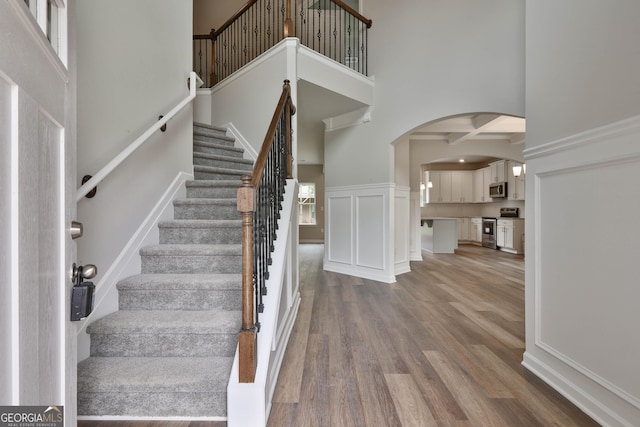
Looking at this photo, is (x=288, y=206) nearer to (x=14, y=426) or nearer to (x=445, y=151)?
(x=14, y=426)

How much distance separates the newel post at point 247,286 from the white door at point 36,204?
0.62m

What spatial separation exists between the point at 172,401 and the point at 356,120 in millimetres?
4182

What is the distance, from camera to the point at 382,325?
2.62 m

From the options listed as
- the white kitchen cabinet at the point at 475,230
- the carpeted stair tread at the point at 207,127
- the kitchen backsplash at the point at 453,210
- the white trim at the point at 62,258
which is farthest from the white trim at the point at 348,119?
the white kitchen cabinet at the point at 475,230

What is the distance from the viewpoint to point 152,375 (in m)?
1.46

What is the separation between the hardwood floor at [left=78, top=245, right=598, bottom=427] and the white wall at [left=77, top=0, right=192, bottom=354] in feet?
3.64

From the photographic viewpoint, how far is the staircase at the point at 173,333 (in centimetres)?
141

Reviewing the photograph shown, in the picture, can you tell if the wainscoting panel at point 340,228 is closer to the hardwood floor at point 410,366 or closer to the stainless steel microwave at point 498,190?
the hardwood floor at point 410,366

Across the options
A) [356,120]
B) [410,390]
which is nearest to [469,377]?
[410,390]

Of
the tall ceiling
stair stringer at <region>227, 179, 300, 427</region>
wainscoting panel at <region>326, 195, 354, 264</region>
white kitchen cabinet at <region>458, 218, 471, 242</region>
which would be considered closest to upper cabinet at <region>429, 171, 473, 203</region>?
white kitchen cabinet at <region>458, 218, 471, 242</region>

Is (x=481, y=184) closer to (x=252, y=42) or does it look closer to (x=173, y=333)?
(x=252, y=42)

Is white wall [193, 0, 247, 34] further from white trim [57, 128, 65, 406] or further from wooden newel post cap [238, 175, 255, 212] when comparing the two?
white trim [57, 128, 65, 406]

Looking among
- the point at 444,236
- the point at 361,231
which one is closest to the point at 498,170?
the point at 444,236

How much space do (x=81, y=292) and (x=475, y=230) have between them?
10004 millimetres
